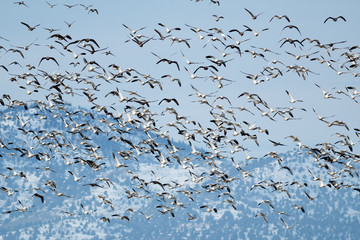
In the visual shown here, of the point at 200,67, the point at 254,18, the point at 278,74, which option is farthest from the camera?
the point at 278,74

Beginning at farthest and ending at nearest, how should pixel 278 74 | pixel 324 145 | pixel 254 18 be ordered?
pixel 324 145 → pixel 278 74 → pixel 254 18

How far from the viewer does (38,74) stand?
72500 millimetres

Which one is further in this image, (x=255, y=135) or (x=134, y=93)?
(x=255, y=135)

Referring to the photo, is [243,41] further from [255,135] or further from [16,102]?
[16,102]

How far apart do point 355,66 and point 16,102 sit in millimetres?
37197

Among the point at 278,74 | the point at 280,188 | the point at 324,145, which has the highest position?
the point at 278,74

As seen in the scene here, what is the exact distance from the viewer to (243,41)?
70.6 meters

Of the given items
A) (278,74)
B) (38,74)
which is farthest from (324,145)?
(38,74)

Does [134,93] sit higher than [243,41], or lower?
lower

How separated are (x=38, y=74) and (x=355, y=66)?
31.8 meters

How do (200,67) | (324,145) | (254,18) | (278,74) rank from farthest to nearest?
(324,145) < (278,74) < (200,67) < (254,18)

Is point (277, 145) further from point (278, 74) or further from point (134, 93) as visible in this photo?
point (134, 93)

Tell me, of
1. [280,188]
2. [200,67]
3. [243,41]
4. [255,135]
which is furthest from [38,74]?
[280,188]

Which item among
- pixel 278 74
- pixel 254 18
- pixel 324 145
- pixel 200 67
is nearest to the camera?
pixel 254 18
